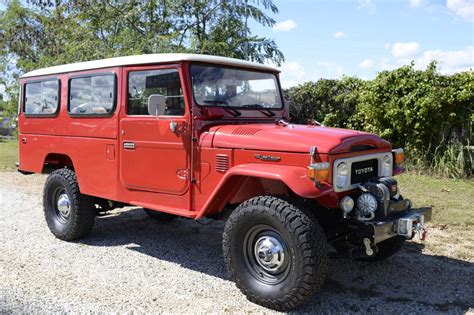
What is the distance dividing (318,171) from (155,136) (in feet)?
5.94

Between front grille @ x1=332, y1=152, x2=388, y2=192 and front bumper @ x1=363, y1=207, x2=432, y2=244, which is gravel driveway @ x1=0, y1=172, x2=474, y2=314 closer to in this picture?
front bumper @ x1=363, y1=207, x2=432, y2=244

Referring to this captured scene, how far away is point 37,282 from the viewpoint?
14.0 ft

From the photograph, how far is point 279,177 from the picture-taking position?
3654 mm

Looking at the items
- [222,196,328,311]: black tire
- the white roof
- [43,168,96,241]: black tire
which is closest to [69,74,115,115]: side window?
the white roof

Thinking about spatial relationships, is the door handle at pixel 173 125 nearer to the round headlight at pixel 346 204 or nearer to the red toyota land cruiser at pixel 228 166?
the red toyota land cruiser at pixel 228 166

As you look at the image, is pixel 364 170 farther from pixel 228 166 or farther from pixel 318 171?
pixel 228 166

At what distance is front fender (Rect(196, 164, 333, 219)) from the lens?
11.7 ft

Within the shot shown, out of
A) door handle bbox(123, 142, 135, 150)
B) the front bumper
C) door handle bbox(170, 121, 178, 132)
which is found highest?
door handle bbox(170, 121, 178, 132)

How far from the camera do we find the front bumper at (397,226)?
11.9 feet

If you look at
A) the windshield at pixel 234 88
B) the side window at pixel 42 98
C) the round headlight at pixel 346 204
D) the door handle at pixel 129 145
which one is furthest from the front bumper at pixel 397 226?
the side window at pixel 42 98

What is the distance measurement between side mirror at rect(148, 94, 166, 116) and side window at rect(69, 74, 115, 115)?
89cm

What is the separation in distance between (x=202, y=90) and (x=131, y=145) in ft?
3.22

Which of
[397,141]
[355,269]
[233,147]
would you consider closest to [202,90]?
[233,147]

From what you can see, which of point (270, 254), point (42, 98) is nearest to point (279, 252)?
point (270, 254)
